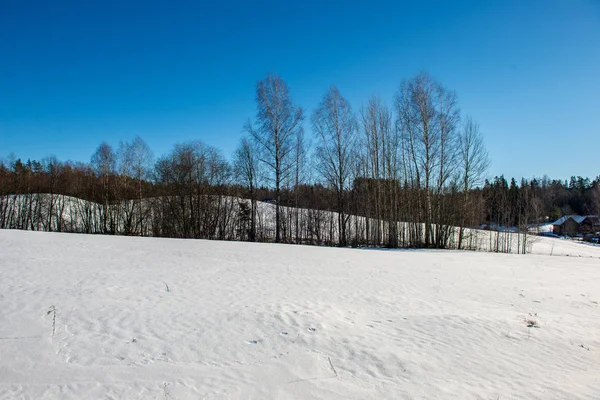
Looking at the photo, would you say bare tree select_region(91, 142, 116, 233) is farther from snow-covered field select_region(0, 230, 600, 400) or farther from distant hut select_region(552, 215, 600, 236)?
distant hut select_region(552, 215, 600, 236)

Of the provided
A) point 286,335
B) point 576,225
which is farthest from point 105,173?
point 576,225

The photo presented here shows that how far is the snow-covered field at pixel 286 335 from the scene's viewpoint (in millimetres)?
4316

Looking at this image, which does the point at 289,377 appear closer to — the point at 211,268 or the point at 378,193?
the point at 211,268

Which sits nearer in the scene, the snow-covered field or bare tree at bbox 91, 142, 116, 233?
the snow-covered field

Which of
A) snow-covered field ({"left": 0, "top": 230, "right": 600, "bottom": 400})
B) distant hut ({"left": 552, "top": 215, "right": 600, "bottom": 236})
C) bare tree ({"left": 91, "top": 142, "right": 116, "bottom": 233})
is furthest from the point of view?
distant hut ({"left": 552, "top": 215, "right": 600, "bottom": 236})

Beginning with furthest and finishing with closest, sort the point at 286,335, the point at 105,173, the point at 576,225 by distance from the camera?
1. the point at 576,225
2. the point at 105,173
3. the point at 286,335

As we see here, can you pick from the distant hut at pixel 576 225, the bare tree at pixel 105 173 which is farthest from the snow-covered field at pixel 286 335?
the distant hut at pixel 576 225

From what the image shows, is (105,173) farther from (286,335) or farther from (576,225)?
(576,225)

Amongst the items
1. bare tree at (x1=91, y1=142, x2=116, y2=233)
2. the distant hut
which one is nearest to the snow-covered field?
bare tree at (x1=91, y1=142, x2=116, y2=233)

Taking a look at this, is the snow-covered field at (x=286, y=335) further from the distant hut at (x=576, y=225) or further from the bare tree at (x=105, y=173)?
the distant hut at (x=576, y=225)

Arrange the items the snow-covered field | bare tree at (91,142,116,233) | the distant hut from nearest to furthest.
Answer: the snow-covered field, bare tree at (91,142,116,233), the distant hut

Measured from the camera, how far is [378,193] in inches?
1072

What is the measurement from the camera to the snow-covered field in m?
4.32

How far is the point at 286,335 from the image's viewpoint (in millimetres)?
6012
